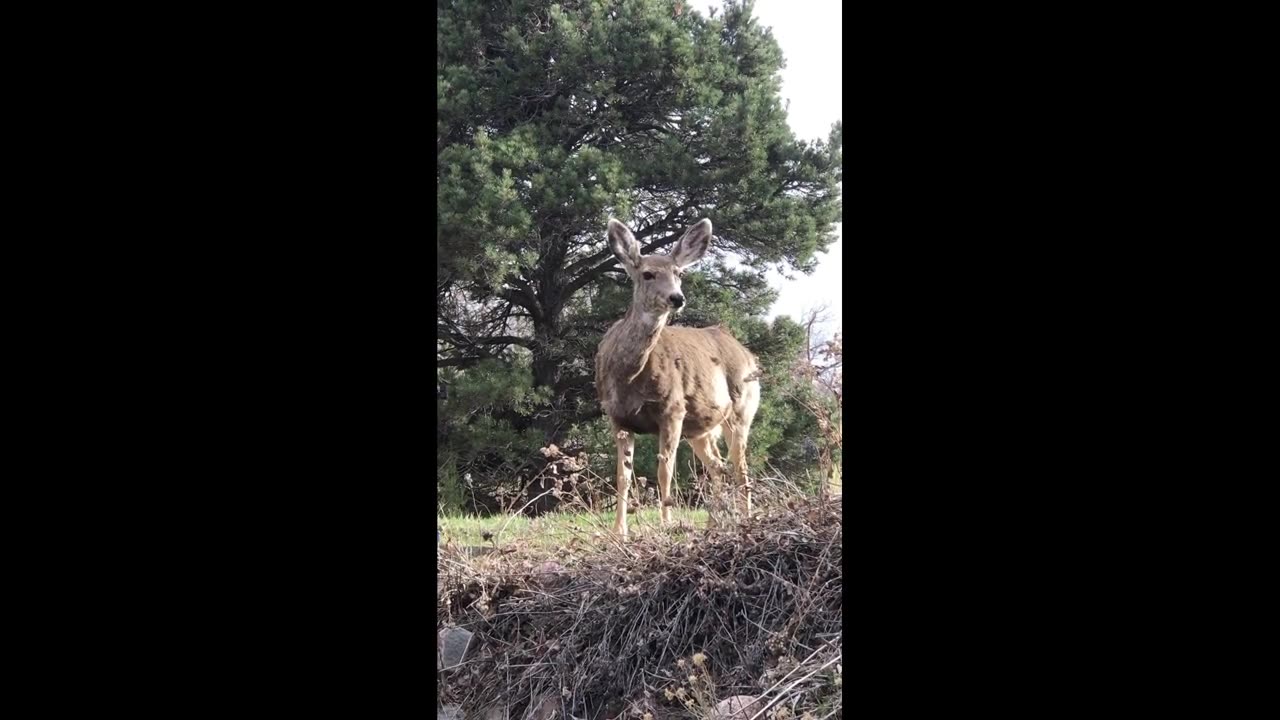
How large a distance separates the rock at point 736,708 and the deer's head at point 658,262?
5.82 ft

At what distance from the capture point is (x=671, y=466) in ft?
15.0

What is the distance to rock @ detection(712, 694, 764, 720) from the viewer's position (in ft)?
9.66

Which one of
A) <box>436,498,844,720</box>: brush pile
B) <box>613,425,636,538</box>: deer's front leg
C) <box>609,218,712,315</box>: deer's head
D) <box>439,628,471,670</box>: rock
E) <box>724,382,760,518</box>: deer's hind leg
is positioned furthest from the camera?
<box>724,382,760,518</box>: deer's hind leg

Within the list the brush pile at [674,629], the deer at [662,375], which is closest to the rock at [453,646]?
the brush pile at [674,629]

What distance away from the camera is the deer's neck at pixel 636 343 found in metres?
4.59

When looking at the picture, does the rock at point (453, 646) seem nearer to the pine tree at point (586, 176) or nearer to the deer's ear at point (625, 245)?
the deer's ear at point (625, 245)

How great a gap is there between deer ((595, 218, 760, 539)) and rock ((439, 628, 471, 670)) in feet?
2.13

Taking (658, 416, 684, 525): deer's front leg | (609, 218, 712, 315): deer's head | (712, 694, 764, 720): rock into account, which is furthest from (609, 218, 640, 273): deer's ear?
(712, 694, 764, 720): rock

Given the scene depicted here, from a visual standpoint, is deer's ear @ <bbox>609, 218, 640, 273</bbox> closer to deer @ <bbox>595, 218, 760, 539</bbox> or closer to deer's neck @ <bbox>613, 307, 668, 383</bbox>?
deer @ <bbox>595, 218, 760, 539</bbox>

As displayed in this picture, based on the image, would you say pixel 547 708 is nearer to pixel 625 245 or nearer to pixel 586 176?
pixel 625 245

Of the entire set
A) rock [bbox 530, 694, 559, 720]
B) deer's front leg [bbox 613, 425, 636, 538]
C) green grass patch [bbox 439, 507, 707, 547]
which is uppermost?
deer's front leg [bbox 613, 425, 636, 538]
